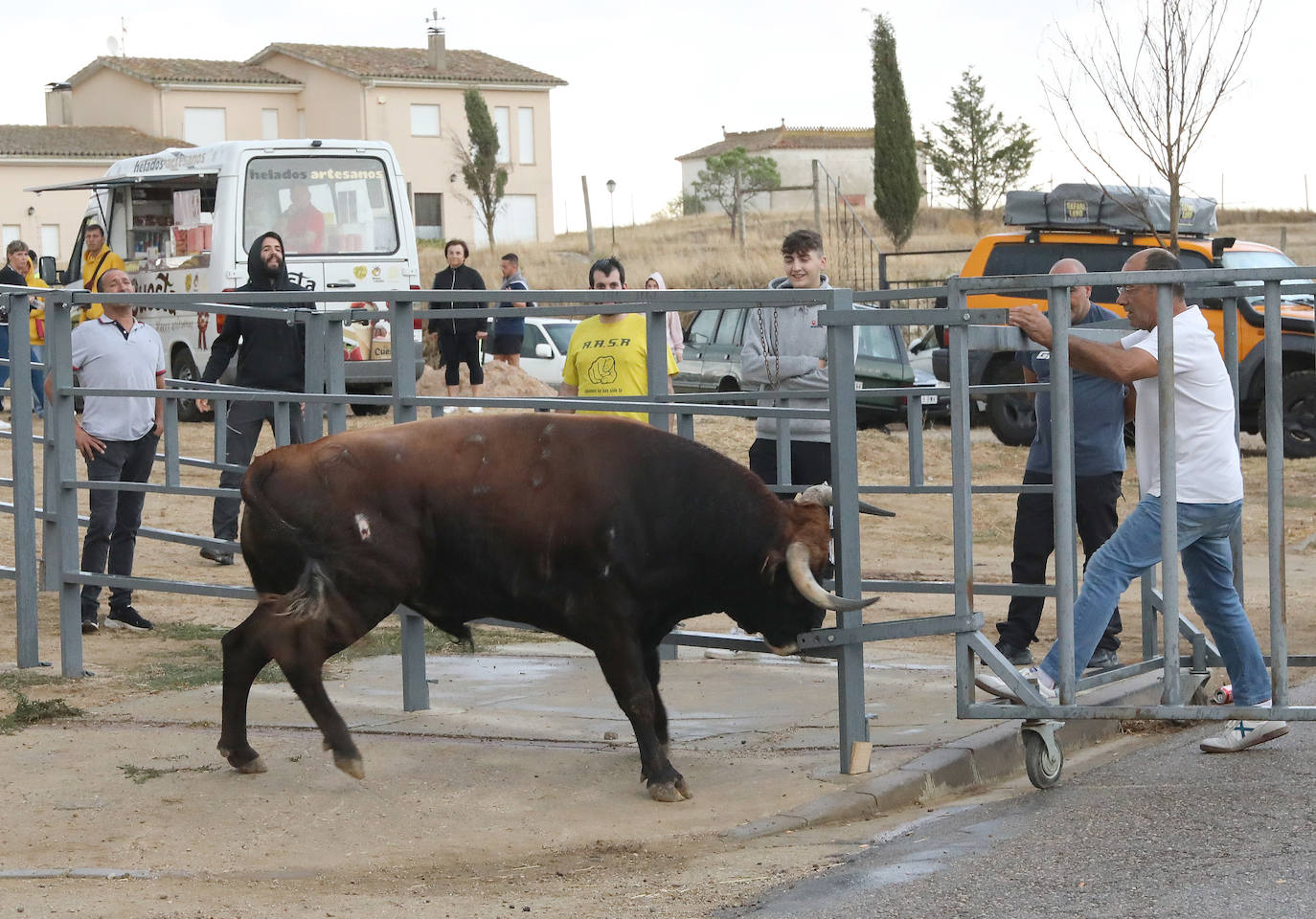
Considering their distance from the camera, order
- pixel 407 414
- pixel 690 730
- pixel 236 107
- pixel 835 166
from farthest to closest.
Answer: pixel 835 166 < pixel 236 107 < pixel 407 414 < pixel 690 730

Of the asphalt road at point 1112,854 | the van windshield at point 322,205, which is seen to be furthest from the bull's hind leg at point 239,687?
the van windshield at point 322,205

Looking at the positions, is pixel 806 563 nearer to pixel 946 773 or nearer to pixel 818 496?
pixel 818 496

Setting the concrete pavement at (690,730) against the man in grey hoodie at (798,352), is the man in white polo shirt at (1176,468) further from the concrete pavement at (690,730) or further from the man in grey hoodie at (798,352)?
the man in grey hoodie at (798,352)

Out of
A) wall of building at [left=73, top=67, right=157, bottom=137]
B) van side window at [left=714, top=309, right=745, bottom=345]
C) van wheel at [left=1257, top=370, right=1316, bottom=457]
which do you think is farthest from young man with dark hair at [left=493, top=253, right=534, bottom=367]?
wall of building at [left=73, top=67, right=157, bottom=137]

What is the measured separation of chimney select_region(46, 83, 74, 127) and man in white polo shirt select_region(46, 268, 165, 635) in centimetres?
5834

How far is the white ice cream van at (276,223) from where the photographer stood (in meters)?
17.8

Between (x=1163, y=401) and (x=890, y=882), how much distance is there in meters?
1.88

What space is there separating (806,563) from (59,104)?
64.4m

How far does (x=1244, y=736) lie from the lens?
615 centimetres

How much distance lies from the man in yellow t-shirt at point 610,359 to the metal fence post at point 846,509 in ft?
9.20

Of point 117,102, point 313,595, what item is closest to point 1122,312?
point 313,595

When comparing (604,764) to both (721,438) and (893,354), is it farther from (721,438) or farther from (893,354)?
(893,354)

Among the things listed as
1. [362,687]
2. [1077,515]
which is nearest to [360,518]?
[362,687]

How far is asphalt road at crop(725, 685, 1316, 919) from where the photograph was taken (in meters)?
4.44
